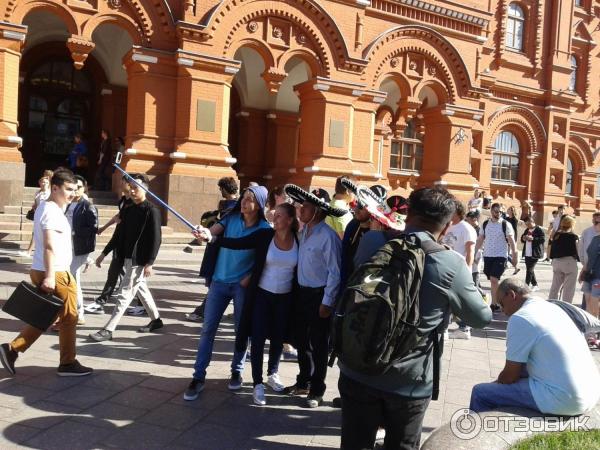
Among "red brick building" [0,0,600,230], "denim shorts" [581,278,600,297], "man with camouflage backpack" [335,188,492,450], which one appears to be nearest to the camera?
"man with camouflage backpack" [335,188,492,450]

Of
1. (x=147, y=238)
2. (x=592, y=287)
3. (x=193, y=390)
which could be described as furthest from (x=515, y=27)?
(x=193, y=390)

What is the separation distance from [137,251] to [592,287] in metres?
6.61

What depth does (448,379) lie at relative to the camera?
6.04 metres

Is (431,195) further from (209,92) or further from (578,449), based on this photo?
(209,92)

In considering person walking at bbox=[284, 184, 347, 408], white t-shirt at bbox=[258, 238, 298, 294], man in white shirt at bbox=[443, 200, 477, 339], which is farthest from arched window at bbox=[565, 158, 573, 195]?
white t-shirt at bbox=[258, 238, 298, 294]

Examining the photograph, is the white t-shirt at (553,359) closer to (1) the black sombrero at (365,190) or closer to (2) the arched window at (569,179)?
(1) the black sombrero at (365,190)

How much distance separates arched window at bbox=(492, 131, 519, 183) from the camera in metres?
23.9

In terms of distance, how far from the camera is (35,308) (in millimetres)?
5027

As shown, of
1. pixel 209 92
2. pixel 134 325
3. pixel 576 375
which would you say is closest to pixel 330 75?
pixel 209 92

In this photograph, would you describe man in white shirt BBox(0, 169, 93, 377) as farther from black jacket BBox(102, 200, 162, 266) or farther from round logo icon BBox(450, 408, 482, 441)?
round logo icon BBox(450, 408, 482, 441)

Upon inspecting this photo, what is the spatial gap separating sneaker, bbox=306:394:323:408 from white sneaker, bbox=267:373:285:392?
13.2 inches

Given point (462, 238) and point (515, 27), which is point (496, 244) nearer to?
point (462, 238)

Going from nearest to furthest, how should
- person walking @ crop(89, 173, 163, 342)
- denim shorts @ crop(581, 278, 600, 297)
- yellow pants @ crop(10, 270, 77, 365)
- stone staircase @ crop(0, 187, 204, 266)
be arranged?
1. yellow pants @ crop(10, 270, 77, 365)
2. person walking @ crop(89, 173, 163, 342)
3. denim shorts @ crop(581, 278, 600, 297)
4. stone staircase @ crop(0, 187, 204, 266)

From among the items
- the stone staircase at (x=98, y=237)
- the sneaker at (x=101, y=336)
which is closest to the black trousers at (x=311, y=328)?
the sneaker at (x=101, y=336)
